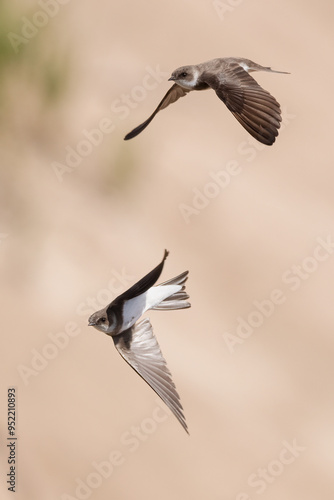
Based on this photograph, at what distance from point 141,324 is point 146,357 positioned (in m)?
0.13

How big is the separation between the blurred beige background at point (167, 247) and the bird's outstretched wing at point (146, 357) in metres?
2.92

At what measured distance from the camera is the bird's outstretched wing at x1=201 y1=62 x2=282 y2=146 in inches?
78.3

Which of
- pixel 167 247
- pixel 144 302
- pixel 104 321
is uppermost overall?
pixel 167 247

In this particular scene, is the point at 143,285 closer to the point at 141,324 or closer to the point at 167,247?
the point at 141,324

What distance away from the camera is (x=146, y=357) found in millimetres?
2457

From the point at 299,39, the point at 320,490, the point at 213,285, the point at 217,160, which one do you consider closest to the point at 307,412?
the point at 320,490

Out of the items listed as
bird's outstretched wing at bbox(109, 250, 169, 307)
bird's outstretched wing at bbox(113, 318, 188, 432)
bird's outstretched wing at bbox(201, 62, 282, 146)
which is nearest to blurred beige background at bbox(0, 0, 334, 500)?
bird's outstretched wing at bbox(113, 318, 188, 432)

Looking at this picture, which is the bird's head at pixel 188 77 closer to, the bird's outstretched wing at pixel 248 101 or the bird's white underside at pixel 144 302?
the bird's outstretched wing at pixel 248 101

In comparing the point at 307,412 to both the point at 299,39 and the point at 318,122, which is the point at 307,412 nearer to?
the point at 318,122

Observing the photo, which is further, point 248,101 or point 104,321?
point 104,321

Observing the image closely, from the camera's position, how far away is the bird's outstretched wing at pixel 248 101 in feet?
6.52

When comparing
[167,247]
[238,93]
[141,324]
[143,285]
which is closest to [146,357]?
[141,324]

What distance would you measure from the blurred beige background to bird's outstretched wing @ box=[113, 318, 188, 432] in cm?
292

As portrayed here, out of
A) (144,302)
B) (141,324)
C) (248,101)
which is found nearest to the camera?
(248,101)
